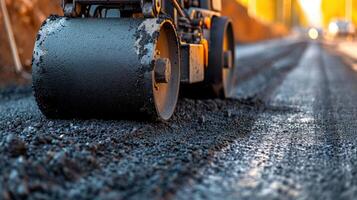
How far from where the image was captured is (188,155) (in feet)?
13.3

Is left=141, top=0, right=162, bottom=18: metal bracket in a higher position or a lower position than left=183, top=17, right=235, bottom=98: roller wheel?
higher

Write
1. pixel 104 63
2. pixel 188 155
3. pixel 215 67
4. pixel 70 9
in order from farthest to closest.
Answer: pixel 215 67
pixel 70 9
pixel 104 63
pixel 188 155

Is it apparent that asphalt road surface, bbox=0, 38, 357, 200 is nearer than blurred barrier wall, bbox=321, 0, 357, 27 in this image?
Yes

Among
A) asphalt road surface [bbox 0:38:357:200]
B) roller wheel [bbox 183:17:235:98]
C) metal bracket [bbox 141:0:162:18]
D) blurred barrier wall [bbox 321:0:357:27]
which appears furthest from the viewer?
blurred barrier wall [bbox 321:0:357:27]

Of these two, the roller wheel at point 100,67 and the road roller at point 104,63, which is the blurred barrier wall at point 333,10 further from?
the roller wheel at point 100,67

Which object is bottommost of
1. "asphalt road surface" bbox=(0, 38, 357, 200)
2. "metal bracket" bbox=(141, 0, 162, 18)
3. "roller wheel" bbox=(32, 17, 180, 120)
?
"asphalt road surface" bbox=(0, 38, 357, 200)

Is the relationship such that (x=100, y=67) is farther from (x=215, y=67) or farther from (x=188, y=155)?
(x=215, y=67)

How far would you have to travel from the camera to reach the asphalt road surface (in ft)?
10.6

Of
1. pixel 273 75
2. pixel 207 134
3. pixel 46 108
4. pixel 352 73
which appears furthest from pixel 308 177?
pixel 352 73

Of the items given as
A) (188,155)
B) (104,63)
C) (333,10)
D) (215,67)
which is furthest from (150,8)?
(333,10)

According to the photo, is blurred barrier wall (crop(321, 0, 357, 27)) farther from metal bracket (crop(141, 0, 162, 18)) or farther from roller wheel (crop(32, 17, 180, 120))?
roller wheel (crop(32, 17, 180, 120))

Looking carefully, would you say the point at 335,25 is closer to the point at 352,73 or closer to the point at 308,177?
the point at 352,73

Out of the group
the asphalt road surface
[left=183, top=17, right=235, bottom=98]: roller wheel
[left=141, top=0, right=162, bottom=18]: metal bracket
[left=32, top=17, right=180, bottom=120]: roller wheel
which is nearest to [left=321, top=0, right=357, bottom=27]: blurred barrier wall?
[left=183, top=17, right=235, bottom=98]: roller wheel

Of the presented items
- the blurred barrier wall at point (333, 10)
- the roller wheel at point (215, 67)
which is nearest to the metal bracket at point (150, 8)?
the roller wheel at point (215, 67)
